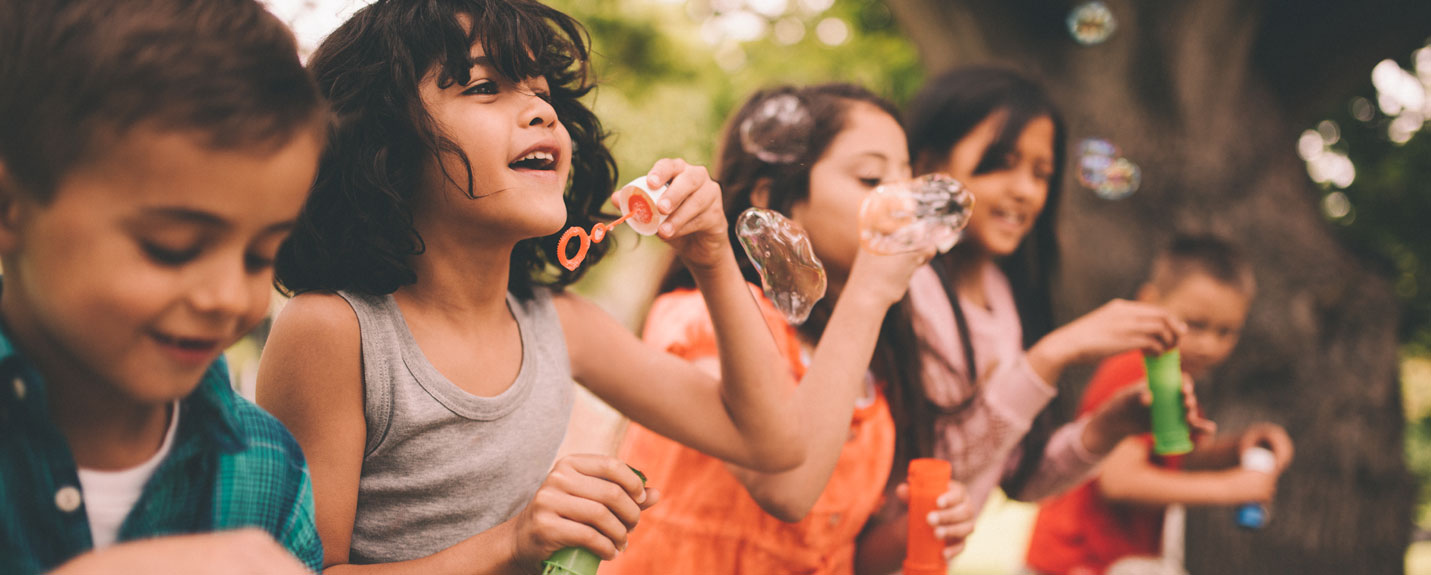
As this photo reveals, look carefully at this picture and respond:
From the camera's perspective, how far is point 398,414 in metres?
1.27

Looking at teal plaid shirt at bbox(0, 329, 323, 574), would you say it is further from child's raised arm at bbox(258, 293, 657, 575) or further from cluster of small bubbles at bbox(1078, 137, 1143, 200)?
cluster of small bubbles at bbox(1078, 137, 1143, 200)

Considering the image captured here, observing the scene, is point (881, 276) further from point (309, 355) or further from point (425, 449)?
point (309, 355)

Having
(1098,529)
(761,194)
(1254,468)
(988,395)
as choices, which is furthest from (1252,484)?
(761,194)

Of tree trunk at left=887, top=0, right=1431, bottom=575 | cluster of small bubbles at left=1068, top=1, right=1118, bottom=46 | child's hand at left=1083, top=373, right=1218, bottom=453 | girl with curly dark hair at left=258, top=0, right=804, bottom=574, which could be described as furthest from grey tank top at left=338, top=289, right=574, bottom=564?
tree trunk at left=887, top=0, right=1431, bottom=575

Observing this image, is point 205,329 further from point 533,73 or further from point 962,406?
point 962,406

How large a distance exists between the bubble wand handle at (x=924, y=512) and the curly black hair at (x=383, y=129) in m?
0.91

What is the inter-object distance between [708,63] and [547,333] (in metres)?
10.9

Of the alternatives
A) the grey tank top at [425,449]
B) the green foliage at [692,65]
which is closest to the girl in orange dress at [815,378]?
the grey tank top at [425,449]

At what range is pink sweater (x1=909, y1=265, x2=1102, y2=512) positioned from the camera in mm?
2156

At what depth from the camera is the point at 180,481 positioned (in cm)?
98

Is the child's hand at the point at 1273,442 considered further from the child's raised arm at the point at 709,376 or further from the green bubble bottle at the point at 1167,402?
the child's raised arm at the point at 709,376

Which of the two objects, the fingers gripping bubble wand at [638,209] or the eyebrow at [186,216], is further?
the fingers gripping bubble wand at [638,209]

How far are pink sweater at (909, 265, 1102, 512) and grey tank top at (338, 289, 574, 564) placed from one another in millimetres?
1141

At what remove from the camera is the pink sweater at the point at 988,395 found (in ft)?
7.07
